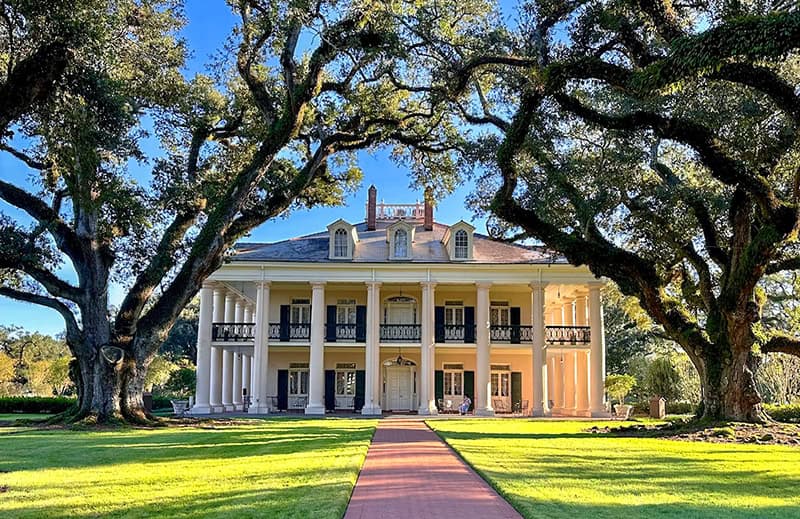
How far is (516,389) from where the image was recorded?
31.1 meters

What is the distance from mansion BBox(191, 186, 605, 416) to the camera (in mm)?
28297

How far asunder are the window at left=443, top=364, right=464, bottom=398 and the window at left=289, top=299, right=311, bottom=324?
21.2ft

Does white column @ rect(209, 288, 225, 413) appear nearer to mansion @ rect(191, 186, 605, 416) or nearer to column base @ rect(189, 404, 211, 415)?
mansion @ rect(191, 186, 605, 416)

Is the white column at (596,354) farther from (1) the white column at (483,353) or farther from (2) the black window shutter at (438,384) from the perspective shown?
(2) the black window shutter at (438,384)

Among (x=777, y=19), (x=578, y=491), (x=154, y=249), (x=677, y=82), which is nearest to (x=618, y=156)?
(x=677, y=82)

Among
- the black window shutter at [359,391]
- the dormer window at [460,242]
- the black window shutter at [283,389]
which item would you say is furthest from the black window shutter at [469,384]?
the black window shutter at [283,389]

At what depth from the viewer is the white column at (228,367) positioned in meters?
30.3

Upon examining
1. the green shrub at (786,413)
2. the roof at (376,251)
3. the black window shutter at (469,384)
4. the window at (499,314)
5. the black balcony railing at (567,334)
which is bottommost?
the green shrub at (786,413)

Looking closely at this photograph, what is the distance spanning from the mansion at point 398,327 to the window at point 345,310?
46 mm

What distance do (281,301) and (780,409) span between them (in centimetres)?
1980

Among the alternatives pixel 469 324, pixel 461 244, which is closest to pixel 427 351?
pixel 469 324

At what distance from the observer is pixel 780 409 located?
24656 millimetres

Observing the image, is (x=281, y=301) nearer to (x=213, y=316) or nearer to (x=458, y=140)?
(x=213, y=316)

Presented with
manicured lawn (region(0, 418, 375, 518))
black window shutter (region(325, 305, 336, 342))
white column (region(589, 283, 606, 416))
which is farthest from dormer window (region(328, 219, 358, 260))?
manicured lawn (region(0, 418, 375, 518))
